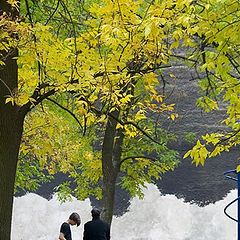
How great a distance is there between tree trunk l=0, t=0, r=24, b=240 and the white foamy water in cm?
1455

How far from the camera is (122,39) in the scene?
6.87 meters

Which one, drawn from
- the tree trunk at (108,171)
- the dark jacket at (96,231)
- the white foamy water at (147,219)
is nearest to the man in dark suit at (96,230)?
the dark jacket at (96,231)

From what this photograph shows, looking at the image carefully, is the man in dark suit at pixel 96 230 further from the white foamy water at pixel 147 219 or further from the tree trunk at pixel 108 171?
the white foamy water at pixel 147 219

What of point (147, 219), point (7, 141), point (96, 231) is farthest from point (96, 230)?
point (147, 219)

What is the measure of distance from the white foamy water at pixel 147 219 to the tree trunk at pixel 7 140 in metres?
14.6

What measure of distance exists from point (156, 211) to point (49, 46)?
1563cm

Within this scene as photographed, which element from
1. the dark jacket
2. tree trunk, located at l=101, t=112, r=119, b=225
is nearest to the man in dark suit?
the dark jacket

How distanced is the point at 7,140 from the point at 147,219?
49.4ft

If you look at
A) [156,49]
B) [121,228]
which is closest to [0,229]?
[156,49]

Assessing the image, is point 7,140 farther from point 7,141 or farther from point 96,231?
point 96,231

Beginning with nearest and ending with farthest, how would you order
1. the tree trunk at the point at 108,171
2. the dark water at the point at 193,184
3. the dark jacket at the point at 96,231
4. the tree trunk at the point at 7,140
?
the tree trunk at the point at 7,140, the dark jacket at the point at 96,231, the tree trunk at the point at 108,171, the dark water at the point at 193,184

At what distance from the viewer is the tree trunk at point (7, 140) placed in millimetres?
8289

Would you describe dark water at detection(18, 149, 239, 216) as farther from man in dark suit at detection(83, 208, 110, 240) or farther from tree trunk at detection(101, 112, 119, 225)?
man in dark suit at detection(83, 208, 110, 240)

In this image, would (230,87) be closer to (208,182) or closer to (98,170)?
(98,170)
